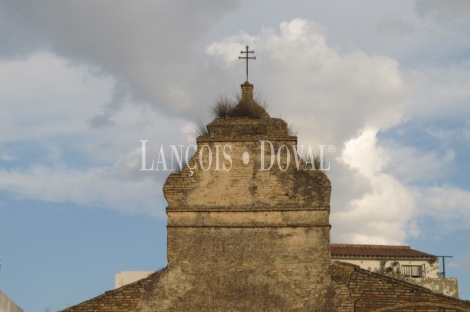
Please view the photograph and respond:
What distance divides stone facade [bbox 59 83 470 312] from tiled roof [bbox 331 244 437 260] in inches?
555

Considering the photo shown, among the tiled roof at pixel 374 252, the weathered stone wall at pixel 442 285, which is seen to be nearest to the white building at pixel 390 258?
the tiled roof at pixel 374 252

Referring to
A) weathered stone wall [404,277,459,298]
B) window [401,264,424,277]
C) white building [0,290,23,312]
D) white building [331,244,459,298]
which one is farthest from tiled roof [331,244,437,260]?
white building [0,290,23,312]

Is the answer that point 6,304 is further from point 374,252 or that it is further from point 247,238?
point 374,252

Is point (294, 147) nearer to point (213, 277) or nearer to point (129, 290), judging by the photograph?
point (213, 277)

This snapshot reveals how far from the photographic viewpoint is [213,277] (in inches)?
565

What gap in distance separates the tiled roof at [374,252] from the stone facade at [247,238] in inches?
555

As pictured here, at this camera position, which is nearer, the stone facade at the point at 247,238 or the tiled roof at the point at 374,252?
the stone facade at the point at 247,238

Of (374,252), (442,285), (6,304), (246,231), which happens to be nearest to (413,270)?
(374,252)

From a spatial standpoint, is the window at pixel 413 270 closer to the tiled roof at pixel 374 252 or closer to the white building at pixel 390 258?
the white building at pixel 390 258

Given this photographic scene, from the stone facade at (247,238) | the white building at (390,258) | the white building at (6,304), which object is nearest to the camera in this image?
the stone facade at (247,238)

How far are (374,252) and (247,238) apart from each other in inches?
627

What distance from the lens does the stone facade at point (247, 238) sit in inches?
556

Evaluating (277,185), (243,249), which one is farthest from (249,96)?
(243,249)

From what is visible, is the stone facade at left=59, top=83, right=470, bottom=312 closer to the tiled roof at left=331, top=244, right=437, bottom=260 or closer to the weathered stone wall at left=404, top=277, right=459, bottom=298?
the weathered stone wall at left=404, top=277, right=459, bottom=298
